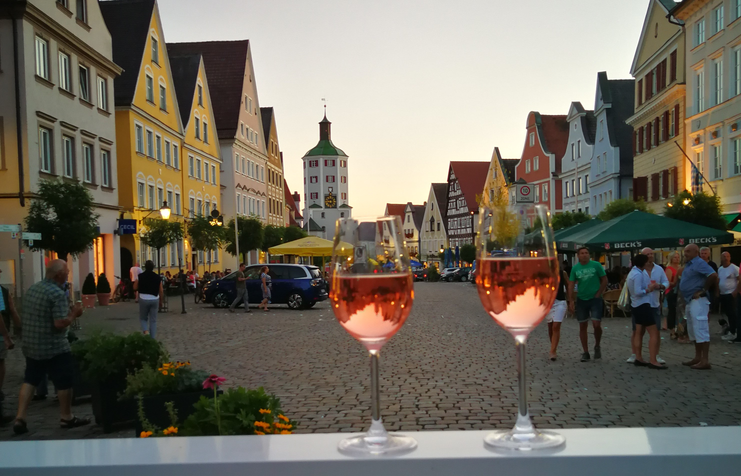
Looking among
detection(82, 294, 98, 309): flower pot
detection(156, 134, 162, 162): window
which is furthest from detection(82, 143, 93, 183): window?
detection(156, 134, 162, 162): window

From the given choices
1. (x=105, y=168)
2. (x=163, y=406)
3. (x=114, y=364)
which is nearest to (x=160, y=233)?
(x=105, y=168)

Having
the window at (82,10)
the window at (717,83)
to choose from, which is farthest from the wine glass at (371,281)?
the window at (82,10)

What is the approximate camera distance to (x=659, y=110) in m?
36.1

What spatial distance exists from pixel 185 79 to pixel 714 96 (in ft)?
110

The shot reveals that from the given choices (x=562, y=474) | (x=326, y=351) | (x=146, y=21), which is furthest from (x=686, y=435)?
(x=146, y=21)

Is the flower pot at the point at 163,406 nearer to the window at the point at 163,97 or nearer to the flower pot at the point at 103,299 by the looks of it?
the flower pot at the point at 103,299

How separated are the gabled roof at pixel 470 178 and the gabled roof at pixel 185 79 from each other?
4939cm

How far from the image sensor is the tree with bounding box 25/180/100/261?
66.3ft

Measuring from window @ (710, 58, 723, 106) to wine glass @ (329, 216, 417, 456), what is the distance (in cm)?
2994

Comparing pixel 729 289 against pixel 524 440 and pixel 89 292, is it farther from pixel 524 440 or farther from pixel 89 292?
pixel 89 292

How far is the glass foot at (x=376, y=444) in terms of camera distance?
4.07 feet

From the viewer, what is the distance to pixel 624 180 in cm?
4625

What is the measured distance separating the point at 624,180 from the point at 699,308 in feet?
122

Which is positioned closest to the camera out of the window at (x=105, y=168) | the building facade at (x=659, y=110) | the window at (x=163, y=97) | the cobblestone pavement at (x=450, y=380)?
the cobblestone pavement at (x=450, y=380)
